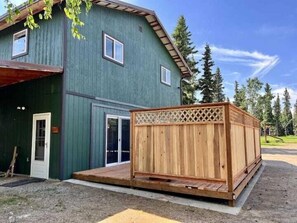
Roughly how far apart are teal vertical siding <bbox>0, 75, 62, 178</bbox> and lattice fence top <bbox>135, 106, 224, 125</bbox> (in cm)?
285

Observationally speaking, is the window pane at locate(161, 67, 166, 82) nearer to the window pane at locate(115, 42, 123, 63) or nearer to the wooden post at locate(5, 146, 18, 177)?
the window pane at locate(115, 42, 123, 63)

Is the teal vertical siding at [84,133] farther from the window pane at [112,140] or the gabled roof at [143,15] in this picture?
the gabled roof at [143,15]

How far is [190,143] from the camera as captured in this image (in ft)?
17.3

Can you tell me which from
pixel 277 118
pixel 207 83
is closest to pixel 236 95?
pixel 277 118

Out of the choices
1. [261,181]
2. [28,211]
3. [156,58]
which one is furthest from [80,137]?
[156,58]

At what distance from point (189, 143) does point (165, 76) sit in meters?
9.14

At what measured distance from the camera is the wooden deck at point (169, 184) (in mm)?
4887

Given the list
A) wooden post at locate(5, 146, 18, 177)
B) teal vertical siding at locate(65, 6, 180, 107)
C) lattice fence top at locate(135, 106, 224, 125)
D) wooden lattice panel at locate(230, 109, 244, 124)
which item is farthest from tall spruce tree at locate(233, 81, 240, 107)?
wooden post at locate(5, 146, 18, 177)

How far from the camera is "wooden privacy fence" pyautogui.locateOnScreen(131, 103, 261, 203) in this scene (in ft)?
15.8

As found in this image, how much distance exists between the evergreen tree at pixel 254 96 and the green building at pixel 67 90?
120ft

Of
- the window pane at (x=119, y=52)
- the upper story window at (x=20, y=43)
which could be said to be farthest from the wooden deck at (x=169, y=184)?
the upper story window at (x=20, y=43)

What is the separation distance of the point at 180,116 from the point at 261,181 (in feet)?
12.7

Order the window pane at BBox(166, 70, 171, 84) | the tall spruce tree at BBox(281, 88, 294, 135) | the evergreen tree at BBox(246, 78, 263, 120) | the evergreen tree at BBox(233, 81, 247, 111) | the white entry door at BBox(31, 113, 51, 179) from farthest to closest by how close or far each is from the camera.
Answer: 1. the tall spruce tree at BBox(281, 88, 294, 135)
2. the evergreen tree at BBox(233, 81, 247, 111)
3. the evergreen tree at BBox(246, 78, 263, 120)
4. the window pane at BBox(166, 70, 171, 84)
5. the white entry door at BBox(31, 113, 51, 179)

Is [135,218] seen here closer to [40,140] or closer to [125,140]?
[40,140]
